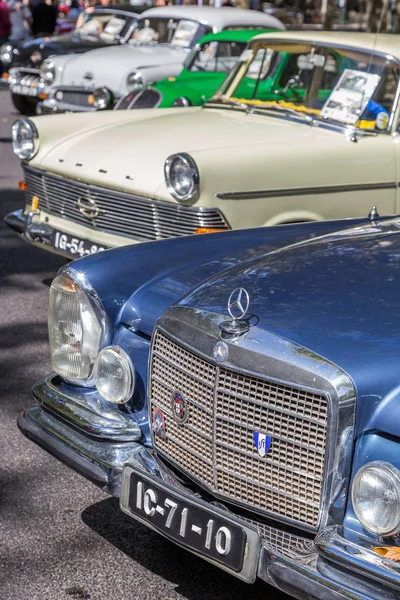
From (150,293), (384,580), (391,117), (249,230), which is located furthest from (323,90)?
(384,580)

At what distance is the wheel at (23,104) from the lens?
13.7m

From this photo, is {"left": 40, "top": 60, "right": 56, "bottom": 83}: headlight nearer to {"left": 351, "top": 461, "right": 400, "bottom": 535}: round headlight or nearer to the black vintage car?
the black vintage car

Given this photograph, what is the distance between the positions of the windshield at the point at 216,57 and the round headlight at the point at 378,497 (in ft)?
24.1

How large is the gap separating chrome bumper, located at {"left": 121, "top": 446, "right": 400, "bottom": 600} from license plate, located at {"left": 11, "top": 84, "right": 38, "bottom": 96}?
10.8 m

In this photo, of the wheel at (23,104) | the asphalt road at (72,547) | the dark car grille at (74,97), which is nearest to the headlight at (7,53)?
the wheel at (23,104)

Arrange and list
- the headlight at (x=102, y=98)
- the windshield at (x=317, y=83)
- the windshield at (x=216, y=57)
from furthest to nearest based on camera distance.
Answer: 1. the headlight at (x=102, y=98)
2. the windshield at (x=216, y=57)
3. the windshield at (x=317, y=83)

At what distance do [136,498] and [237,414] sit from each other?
459 mm

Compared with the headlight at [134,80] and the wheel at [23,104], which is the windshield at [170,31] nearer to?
the headlight at [134,80]

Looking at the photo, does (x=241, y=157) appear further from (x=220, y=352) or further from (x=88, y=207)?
(x=220, y=352)

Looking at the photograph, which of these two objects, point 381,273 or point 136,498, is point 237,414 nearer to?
point 136,498

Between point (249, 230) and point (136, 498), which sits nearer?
point (136, 498)

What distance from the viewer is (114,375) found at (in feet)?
9.95

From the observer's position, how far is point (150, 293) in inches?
121

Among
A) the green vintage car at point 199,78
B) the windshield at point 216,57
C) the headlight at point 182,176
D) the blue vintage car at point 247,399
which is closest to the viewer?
the blue vintage car at point 247,399
